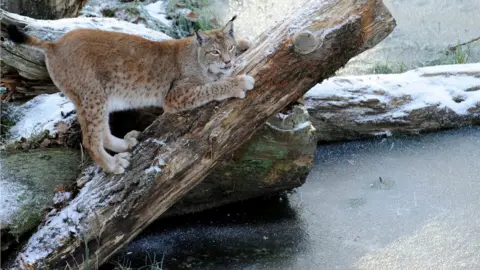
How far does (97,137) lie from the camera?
4.11 m

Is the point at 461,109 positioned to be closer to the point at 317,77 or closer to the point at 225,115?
the point at 317,77

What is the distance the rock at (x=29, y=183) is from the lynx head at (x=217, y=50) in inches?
45.6

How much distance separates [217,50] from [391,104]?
2524 mm

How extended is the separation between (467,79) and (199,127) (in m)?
3.49

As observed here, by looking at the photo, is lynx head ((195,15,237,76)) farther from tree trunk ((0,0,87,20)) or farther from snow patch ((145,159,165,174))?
tree trunk ((0,0,87,20))

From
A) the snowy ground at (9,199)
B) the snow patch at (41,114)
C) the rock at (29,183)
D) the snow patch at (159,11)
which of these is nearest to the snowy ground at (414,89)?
the snow patch at (159,11)

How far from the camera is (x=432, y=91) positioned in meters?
6.34

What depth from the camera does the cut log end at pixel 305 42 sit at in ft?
13.3

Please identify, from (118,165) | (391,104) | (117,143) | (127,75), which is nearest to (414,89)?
(391,104)

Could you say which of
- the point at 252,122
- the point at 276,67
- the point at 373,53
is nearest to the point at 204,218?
the point at 252,122

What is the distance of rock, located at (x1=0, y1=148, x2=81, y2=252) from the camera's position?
394 cm

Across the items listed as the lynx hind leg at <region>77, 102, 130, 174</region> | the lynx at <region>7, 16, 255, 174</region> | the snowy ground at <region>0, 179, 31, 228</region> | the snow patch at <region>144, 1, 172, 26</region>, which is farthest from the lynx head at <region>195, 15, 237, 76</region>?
the snow patch at <region>144, 1, 172, 26</region>

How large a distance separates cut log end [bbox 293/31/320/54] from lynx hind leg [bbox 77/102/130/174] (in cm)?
128

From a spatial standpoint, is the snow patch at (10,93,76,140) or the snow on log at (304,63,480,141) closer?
the snow patch at (10,93,76,140)
